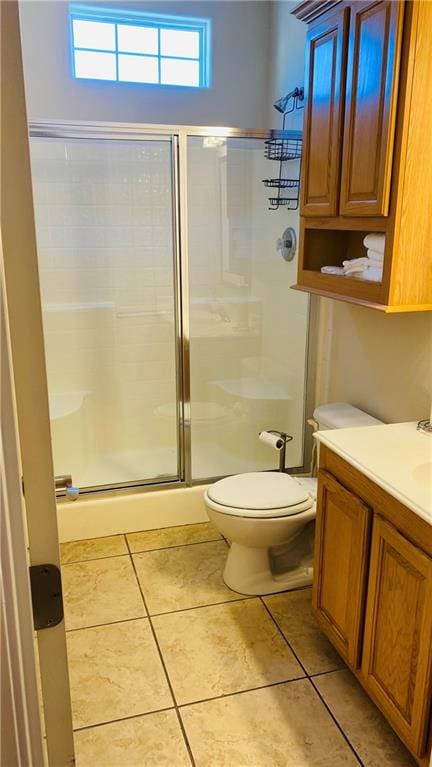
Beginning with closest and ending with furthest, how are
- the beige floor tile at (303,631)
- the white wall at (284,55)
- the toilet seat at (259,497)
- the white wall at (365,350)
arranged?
1. the beige floor tile at (303,631)
2. the white wall at (365,350)
3. the toilet seat at (259,497)
4. the white wall at (284,55)

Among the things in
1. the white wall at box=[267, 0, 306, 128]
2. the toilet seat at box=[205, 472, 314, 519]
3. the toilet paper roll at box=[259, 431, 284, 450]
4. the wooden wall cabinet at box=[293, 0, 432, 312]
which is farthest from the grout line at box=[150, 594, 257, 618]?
the white wall at box=[267, 0, 306, 128]

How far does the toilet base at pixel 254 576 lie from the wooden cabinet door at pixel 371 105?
1.43 metres

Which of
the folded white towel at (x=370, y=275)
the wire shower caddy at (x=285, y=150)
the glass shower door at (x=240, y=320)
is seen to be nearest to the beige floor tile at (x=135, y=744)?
the glass shower door at (x=240, y=320)

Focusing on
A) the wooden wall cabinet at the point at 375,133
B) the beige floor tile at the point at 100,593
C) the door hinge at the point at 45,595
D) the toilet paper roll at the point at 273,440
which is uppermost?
the wooden wall cabinet at the point at 375,133

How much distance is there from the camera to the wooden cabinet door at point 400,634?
152cm

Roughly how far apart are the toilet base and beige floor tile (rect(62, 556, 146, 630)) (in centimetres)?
41

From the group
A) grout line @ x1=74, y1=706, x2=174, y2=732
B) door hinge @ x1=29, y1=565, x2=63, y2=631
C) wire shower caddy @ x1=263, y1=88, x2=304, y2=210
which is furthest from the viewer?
wire shower caddy @ x1=263, y1=88, x2=304, y2=210

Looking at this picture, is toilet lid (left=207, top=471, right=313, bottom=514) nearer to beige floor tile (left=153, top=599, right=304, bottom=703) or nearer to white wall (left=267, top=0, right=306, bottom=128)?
beige floor tile (left=153, top=599, right=304, bottom=703)

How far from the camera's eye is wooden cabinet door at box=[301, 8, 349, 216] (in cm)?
210

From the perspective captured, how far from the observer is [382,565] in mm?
1706

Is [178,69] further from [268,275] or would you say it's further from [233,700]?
[233,700]

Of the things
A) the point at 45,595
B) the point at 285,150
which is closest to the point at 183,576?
the point at 45,595

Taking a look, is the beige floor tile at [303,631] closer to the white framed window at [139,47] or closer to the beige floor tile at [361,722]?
the beige floor tile at [361,722]

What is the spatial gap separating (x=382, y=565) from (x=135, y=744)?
92 cm
